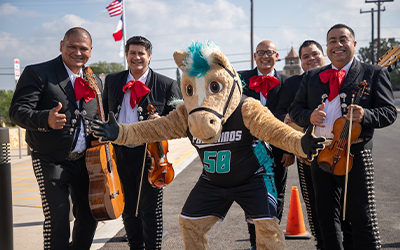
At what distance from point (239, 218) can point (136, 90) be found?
2.85 meters

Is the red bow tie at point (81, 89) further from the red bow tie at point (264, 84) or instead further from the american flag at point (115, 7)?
the american flag at point (115, 7)

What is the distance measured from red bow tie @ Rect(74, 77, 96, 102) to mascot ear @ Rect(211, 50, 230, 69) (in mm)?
1444

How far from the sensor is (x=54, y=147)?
3611 mm

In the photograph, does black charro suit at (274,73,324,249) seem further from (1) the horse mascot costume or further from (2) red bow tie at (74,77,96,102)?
(2) red bow tie at (74,77,96,102)

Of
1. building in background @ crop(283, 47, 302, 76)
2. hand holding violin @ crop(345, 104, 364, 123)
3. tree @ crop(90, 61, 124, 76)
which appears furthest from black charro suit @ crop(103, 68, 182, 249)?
building in background @ crop(283, 47, 302, 76)

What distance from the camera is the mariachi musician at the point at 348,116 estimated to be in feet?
11.2

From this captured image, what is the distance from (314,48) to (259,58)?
0.87 meters

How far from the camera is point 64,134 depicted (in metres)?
3.66

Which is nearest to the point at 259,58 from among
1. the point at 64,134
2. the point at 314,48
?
the point at 314,48

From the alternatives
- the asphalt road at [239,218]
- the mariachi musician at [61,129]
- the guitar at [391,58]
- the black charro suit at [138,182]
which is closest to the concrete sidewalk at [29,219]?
the asphalt road at [239,218]

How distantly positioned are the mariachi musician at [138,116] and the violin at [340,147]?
1732 mm

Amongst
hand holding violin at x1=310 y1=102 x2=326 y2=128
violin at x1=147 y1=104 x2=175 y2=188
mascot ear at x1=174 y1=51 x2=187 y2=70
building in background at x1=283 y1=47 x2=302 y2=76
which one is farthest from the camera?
building in background at x1=283 y1=47 x2=302 y2=76

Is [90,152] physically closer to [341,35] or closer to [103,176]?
[103,176]

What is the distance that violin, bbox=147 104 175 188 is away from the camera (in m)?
4.01
